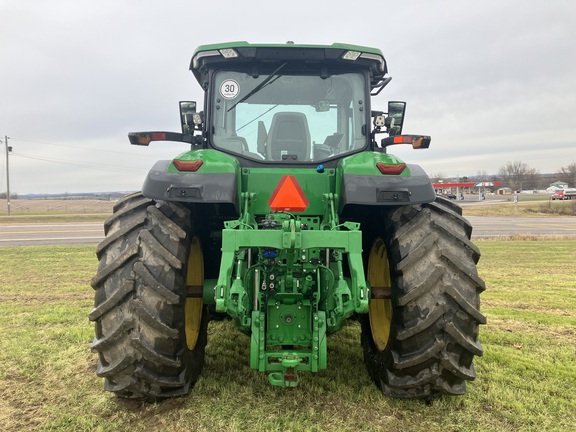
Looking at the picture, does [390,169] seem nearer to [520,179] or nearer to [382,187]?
[382,187]

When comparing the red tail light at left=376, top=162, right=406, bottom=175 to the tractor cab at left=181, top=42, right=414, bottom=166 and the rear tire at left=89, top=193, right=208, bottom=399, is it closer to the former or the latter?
the tractor cab at left=181, top=42, right=414, bottom=166

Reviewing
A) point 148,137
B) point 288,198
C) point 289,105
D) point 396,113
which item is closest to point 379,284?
point 288,198

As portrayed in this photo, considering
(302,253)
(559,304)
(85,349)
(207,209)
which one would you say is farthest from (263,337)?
(559,304)

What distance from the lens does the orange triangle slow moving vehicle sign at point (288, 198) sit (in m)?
2.93

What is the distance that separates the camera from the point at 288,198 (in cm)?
294

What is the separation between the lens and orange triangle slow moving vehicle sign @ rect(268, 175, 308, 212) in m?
2.93

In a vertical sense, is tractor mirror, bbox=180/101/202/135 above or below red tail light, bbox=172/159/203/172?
above

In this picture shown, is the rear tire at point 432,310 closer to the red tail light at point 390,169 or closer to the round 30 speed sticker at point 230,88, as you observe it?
the red tail light at point 390,169

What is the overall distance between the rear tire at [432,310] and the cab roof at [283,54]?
1372 millimetres

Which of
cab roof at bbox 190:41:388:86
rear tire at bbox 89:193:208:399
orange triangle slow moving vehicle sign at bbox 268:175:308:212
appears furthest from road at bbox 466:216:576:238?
rear tire at bbox 89:193:208:399

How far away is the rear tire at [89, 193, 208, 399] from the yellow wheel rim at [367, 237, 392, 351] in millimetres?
1579

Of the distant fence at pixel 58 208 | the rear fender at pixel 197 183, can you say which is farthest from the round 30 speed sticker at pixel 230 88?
the distant fence at pixel 58 208

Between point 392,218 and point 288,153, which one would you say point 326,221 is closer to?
point 392,218

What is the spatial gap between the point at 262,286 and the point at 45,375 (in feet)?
6.91
